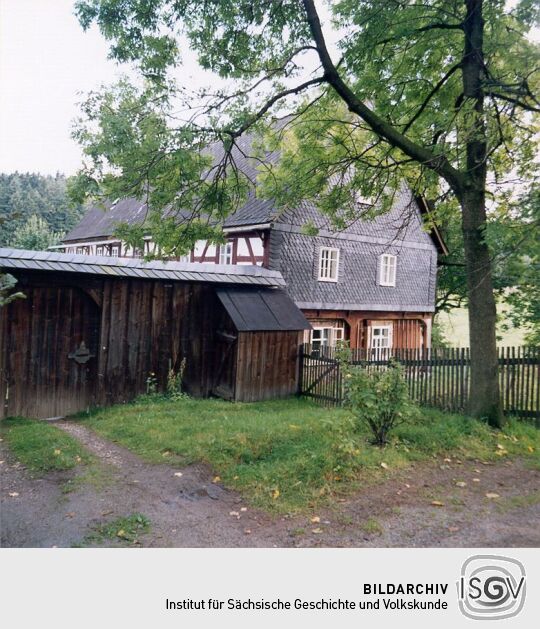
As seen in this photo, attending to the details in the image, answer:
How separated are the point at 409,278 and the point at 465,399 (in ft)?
37.2

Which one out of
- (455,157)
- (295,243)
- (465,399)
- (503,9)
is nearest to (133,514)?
(465,399)

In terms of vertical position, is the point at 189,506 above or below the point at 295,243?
below

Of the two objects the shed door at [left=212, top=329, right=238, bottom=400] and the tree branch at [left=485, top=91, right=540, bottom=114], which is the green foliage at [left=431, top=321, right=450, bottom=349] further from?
the tree branch at [left=485, top=91, right=540, bottom=114]

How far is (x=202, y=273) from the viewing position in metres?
12.2

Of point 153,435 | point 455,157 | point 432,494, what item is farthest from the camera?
point 455,157

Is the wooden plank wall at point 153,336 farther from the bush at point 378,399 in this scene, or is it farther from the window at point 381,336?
the window at point 381,336

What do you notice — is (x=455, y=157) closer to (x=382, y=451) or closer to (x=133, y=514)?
(x=382, y=451)

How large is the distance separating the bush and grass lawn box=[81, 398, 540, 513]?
0.82ft

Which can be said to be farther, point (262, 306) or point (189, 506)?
point (262, 306)

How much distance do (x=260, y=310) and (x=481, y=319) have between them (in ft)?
19.3

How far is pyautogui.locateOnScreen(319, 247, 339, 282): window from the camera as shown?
55.2 ft

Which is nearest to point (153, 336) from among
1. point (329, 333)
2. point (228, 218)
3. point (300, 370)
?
point (300, 370)

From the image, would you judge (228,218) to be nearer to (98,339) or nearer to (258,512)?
(98,339)

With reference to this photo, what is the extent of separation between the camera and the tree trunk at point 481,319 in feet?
27.7
